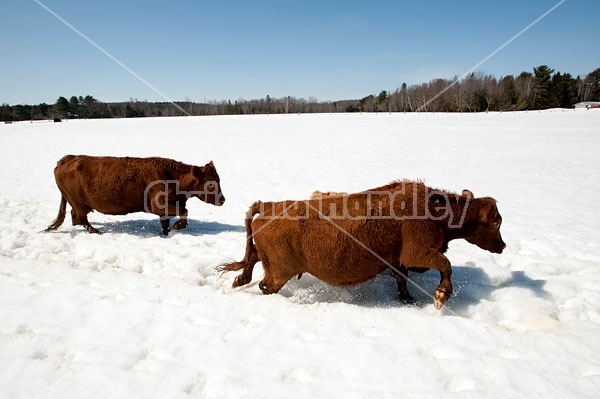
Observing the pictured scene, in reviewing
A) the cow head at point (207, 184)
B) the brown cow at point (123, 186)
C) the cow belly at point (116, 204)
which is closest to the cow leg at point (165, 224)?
the brown cow at point (123, 186)

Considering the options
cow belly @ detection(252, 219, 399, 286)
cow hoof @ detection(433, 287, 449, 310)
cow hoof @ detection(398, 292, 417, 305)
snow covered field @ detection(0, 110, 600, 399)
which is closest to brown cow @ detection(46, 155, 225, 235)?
snow covered field @ detection(0, 110, 600, 399)

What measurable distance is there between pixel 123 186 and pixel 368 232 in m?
5.63

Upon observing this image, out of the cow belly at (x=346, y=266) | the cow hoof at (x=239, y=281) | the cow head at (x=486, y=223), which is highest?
the cow head at (x=486, y=223)

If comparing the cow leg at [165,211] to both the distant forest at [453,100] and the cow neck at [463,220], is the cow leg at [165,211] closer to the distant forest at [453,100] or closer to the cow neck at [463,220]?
the cow neck at [463,220]

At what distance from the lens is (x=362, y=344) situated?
3.64m

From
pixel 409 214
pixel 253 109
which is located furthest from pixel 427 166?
pixel 253 109

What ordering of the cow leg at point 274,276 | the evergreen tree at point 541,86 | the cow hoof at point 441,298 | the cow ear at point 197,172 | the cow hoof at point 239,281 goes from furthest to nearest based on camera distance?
the evergreen tree at point 541,86, the cow ear at point 197,172, the cow hoof at point 239,281, the cow leg at point 274,276, the cow hoof at point 441,298

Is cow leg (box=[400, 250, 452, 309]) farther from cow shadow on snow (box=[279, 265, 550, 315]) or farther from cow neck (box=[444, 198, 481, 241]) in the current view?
cow neck (box=[444, 198, 481, 241])

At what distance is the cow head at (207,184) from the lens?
315 inches

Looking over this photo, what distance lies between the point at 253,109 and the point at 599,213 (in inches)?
6415

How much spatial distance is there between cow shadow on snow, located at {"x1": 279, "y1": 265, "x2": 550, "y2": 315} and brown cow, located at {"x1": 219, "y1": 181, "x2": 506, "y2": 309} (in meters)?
0.30

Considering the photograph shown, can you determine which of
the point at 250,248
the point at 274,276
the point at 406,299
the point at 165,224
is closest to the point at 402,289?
the point at 406,299

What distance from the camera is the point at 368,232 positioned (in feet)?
14.0

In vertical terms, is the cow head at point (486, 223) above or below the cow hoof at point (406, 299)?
above
